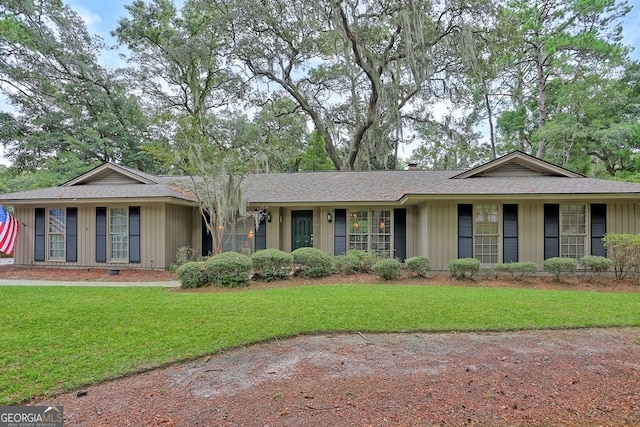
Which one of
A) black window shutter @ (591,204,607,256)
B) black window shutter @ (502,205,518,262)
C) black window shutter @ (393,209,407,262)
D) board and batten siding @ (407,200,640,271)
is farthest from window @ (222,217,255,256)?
black window shutter @ (591,204,607,256)

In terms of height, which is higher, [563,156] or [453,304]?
[563,156]

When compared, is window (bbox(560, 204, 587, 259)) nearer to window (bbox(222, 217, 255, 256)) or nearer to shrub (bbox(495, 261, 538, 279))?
shrub (bbox(495, 261, 538, 279))

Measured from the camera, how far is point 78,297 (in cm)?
662

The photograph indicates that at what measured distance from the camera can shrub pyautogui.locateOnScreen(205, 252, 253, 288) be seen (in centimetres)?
805

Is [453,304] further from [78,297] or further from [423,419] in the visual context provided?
[78,297]

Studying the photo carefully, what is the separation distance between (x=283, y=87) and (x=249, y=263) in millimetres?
13390

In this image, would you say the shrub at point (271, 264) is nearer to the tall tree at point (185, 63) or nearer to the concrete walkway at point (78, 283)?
the concrete walkway at point (78, 283)

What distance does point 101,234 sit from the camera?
10.9 m

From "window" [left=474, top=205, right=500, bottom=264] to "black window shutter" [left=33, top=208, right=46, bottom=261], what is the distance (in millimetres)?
13343

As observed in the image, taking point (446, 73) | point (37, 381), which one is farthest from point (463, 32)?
point (37, 381)

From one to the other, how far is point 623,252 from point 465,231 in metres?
3.60

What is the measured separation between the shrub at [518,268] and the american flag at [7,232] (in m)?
13.9

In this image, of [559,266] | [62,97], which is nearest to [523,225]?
[559,266]

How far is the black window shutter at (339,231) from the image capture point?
11312 millimetres
